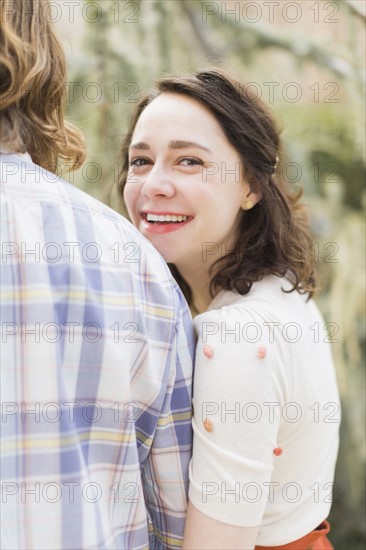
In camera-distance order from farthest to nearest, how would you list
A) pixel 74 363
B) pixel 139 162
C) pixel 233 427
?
pixel 139 162, pixel 233 427, pixel 74 363

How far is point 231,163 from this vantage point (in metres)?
1.44

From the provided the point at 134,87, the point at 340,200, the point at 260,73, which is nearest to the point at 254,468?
the point at 134,87

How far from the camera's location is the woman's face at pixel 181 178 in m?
1.38

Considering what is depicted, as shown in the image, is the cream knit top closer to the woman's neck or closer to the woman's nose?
the woman's neck

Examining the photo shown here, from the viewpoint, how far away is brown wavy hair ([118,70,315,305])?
1.42 meters

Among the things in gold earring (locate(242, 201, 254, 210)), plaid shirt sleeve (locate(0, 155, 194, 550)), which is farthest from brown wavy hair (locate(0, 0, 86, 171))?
gold earring (locate(242, 201, 254, 210))

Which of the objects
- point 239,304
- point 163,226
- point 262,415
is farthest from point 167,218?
point 262,415

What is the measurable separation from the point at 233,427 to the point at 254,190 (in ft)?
1.91

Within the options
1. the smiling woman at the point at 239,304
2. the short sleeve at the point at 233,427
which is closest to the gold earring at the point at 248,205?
the smiling woman at the point at 239,304

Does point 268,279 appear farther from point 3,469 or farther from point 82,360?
point 3,469

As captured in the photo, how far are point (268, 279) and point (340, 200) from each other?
Answer: 1151 millimetres

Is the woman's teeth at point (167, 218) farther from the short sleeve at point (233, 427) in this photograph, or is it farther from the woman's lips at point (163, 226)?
the short sleeve at point (233, 427)

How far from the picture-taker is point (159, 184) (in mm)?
1371

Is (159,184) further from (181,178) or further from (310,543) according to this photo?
(310,543)
